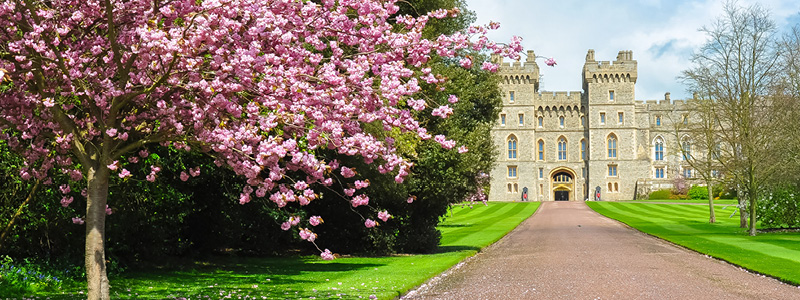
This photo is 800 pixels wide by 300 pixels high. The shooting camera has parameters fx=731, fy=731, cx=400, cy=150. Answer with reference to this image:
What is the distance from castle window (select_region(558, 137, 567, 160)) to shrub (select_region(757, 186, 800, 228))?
61417 millimetres

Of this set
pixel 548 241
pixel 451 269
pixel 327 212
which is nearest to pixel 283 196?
pixel 451 269

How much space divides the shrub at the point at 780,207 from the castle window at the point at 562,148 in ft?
202

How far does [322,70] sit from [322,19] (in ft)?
2.47

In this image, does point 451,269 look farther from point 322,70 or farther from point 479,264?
point 322,70

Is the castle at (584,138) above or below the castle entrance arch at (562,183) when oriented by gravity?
above

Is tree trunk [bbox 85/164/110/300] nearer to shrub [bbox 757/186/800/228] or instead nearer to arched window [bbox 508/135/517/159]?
shrub [bbox 757/186/800/228]

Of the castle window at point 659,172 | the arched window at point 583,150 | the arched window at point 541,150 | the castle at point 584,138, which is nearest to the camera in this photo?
the castle at point 584,138

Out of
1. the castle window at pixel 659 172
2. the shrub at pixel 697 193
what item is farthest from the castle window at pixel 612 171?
the shrub at pixel 697 193

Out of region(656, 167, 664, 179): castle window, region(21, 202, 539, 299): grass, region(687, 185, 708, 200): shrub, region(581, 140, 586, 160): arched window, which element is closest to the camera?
region(21, 202, 539, 299): grass

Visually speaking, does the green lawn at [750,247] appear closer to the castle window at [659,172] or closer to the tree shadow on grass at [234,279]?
the tree shadow on grass at [234,279]

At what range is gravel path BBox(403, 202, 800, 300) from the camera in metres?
13.7

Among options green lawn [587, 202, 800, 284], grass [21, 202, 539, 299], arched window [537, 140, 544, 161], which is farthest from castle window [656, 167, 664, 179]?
grass [21, 202, 539, 299]

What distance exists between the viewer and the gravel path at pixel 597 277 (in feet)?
45.0

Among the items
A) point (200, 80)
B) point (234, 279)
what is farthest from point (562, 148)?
point (200, 80)
